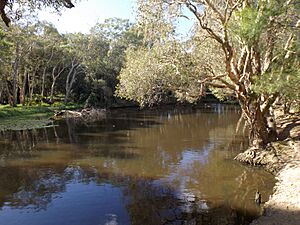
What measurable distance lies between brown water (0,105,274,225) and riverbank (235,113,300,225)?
63 centimetres

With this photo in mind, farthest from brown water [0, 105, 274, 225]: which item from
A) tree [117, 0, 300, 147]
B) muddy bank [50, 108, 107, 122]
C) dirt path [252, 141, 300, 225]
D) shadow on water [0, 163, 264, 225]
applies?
muddy bank [50, 108, 107, 122]

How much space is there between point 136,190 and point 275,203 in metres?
6.29

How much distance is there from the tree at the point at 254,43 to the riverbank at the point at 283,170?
44.9 inches

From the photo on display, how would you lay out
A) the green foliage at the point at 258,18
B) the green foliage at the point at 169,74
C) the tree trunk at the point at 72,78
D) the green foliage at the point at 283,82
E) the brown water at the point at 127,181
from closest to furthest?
the green foliage at the point at 258,18 → the brown water at the point at 127,181 → the green foliage at the point at 283,82 → the green foliage at the point at 169,74 → the tree trunk at the point at 72,78

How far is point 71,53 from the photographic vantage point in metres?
61.7

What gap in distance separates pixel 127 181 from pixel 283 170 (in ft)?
25.8

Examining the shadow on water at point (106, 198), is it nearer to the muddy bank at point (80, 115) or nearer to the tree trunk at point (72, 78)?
the muddy bank at point (80, 115)

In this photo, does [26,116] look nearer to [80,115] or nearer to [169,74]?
[80,115]

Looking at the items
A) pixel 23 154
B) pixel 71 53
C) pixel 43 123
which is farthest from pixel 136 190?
pixel 71 53

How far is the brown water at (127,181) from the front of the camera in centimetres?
1420

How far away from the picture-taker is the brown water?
46.6 ft

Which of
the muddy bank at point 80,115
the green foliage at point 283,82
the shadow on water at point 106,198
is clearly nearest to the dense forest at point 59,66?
the muddy bank at point 80,115

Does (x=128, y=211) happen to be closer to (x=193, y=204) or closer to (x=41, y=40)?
(x=193, y=204)

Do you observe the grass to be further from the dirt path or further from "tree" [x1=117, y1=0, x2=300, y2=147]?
the dirt path
